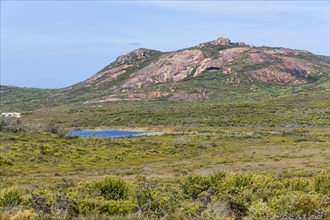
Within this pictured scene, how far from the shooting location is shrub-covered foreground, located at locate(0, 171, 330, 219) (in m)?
10.8

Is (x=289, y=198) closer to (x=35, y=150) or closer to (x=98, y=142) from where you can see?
(x=35, y=150)

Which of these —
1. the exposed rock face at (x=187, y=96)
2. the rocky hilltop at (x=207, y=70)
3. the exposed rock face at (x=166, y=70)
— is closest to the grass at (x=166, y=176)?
the exposed rock face at (x=187, y=96)

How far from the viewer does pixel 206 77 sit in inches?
6152

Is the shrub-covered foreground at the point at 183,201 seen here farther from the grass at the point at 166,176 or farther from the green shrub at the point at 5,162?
the green shrub at the point at 5,162

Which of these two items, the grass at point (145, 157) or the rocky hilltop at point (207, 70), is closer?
the grass at point (145, 157)

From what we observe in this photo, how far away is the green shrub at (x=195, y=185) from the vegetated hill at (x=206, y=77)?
112112 millimetres

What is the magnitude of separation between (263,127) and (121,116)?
1517 inches

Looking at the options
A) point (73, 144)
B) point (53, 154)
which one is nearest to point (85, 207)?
point (53, 154)

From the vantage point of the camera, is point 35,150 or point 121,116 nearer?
point 35,150

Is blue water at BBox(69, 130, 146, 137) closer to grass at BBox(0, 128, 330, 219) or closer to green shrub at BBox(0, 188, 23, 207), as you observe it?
grass at BBox(0, 128, 330, 219)

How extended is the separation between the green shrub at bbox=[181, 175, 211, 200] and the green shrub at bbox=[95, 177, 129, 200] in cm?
321

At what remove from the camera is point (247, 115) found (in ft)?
320

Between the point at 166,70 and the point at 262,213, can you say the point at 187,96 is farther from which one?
the point at 262,213

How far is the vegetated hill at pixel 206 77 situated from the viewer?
143m
